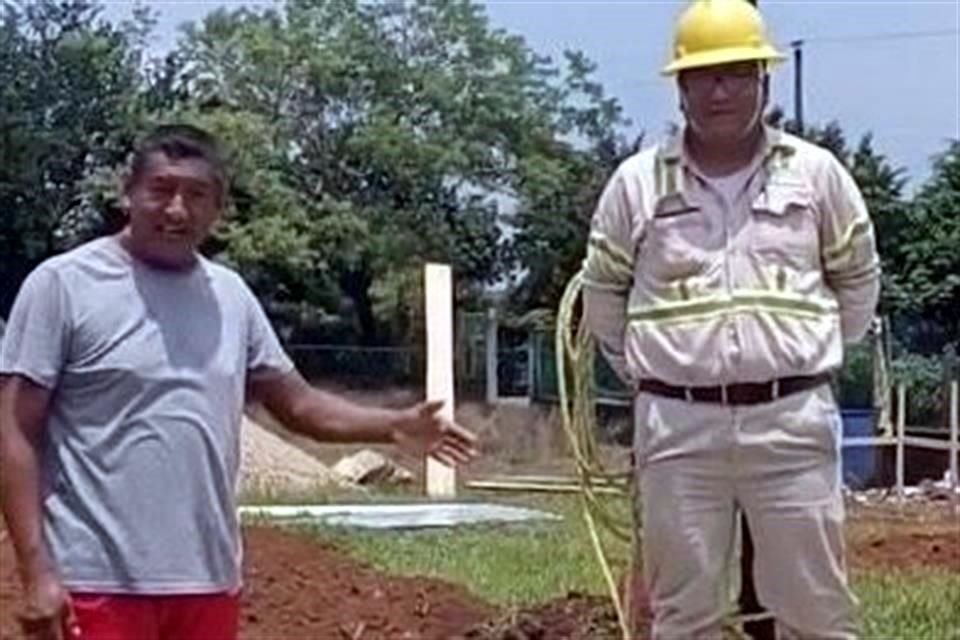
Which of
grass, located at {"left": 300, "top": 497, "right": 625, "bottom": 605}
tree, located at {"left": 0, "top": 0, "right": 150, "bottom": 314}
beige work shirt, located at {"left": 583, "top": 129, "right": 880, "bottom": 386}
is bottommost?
grass, located at {"left": 300, "top": 497, "right": 625, "bottom": 605}

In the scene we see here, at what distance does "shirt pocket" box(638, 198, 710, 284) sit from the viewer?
538 cm

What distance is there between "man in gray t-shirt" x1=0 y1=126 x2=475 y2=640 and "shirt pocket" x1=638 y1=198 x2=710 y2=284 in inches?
41.8

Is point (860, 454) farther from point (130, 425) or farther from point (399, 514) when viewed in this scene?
point (130, 425)

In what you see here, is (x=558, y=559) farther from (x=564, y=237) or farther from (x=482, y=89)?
(x=482, y=89)

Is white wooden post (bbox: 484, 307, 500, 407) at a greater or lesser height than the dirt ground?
greater

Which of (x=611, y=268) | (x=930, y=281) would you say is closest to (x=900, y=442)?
(x=930, y=281)

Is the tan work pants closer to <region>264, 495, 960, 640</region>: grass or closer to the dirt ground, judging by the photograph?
→ <region>264, 495, 960, 640</region>: grass

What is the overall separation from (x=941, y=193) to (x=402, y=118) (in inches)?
508

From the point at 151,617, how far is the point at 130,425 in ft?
1.19

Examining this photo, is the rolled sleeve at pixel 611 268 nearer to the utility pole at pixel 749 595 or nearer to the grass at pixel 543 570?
the utility pole at pixel 749 595

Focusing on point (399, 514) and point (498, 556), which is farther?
point (399, 514)

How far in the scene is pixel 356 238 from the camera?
46.4 m

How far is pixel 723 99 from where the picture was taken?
536 cm

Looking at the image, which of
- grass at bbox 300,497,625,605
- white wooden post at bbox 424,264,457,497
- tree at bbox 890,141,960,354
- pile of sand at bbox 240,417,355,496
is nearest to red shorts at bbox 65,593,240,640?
grass at bbox 300,497,625,605
